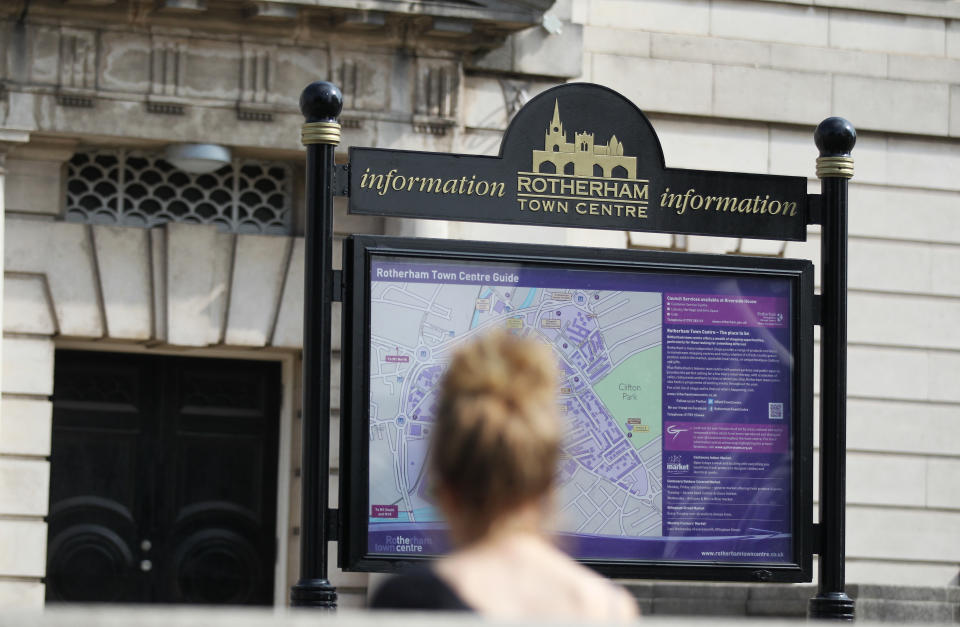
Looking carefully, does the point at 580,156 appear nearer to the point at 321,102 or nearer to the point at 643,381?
the point at 643,381

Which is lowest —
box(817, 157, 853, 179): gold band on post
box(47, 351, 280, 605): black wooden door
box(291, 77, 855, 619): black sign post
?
box(47, 351, 280, 605): black wooden door

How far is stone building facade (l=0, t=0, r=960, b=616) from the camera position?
41.1 feet

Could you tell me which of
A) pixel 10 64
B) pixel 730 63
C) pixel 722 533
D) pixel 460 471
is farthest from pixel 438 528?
pixel 730 63

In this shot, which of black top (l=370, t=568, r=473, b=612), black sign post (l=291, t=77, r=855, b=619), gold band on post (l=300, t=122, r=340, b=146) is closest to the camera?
black top (l=370, t=568, r=473, b=612)

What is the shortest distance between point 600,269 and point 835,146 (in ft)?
4.73

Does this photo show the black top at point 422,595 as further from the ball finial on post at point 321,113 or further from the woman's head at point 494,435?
the ball finial on post at point 321,113

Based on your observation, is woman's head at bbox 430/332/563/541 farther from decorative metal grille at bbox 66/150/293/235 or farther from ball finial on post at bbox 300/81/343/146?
decorative metal grille at bbox 66/150/293/235

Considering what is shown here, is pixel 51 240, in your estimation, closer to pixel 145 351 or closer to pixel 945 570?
pixel 145 351

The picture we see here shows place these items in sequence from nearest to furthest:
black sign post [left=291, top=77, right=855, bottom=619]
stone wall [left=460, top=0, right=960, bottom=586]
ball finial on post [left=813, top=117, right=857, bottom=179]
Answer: black sign post [left=291, top=77, right=855, bottom=619] → ball finial on post [left=813, top=117, right=857, bottom=179] → stone wall [left=460, top=0, right=960, bottom=586]

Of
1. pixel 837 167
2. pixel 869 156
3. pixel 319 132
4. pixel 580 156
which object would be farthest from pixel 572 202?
pixel 869 156

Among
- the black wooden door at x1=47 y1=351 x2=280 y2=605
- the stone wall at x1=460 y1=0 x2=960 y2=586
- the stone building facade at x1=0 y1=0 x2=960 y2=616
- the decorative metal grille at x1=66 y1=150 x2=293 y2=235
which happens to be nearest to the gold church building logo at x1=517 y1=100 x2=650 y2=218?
the stone building facade at x1=0 y1=0 x2=960 y2=616

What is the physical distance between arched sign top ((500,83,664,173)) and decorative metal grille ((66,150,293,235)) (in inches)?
202

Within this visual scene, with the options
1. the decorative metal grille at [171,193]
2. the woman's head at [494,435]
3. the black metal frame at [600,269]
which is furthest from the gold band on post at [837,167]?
the woman's head at [494,435]

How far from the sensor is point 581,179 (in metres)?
8.52
